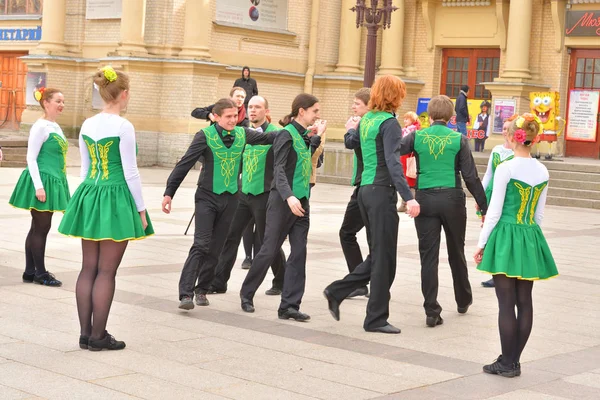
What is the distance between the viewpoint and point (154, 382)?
20.9ft

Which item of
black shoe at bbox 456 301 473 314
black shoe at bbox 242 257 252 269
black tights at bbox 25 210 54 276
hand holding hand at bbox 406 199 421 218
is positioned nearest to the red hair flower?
hand holding hand at bbox 406 199 421 218

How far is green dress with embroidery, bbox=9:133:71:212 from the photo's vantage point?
32.3 feet

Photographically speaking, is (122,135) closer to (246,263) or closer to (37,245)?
(37,245)

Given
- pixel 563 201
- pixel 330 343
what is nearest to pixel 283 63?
pixel 563 201

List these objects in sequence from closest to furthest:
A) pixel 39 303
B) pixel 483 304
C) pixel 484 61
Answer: pixel 39 303 → pixel 483 304 → pixel 484 61

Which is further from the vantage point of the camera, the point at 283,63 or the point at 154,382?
the point at 283,63

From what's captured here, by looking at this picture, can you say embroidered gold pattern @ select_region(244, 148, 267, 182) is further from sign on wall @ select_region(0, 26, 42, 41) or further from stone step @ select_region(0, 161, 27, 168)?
sign on wall @ select_region(0, 26, 42, 41)

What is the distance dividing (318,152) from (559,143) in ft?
58.0

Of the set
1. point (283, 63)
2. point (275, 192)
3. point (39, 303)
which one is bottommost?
point (39, 303)

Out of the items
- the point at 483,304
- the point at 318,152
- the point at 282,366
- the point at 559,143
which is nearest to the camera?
the point at 282,366

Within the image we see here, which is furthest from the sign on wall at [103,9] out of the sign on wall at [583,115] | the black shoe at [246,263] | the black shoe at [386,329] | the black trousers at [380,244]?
the black shoe at [386,329]

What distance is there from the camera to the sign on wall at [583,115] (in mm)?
27953

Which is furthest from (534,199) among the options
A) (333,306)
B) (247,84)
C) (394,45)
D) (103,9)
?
(394,45)

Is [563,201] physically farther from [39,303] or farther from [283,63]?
[39,303]
